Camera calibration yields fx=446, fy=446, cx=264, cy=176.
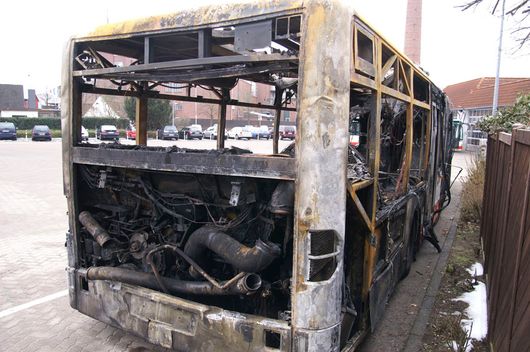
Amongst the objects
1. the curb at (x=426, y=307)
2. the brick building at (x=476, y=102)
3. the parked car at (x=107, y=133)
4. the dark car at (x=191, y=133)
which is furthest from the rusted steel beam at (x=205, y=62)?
the dark car at (x=191, y=133)

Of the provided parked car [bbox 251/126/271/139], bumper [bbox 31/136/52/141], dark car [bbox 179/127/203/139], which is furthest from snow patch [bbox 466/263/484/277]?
bumper [bbox 31/136/52/141]

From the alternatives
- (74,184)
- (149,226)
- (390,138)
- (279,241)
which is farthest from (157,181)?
(390,138)

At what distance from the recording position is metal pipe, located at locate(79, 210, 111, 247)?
395cm

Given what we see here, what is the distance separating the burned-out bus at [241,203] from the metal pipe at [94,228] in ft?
0.04

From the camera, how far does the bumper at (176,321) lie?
3.14 metres

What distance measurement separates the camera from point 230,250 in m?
3.25

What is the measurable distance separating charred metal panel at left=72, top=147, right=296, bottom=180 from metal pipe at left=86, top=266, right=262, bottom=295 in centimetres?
78

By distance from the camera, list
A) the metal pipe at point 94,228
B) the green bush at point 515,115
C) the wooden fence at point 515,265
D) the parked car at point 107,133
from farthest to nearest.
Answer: the parked car at point 107,133 < the green bush at point 515,115 < the metal pipe at point 94,228 < the wooden fence at point 515,265

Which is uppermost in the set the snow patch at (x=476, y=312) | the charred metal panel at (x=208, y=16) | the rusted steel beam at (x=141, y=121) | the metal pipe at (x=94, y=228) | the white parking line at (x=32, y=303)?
the charred metal panel at (x=208, y=16)

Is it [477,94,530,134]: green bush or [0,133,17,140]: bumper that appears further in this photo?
[0,133,17,140]: bumper

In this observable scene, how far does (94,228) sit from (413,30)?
35.9 meters

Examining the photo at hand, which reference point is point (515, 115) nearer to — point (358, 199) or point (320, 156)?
point (358, 199)

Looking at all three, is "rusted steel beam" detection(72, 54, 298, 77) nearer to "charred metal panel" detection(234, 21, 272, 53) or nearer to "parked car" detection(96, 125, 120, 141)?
"charred metal panel" detection(234, 21, 272, 53)

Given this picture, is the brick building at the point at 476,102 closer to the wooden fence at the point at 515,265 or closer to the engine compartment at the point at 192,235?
the wooden fence at the point at 515,265
